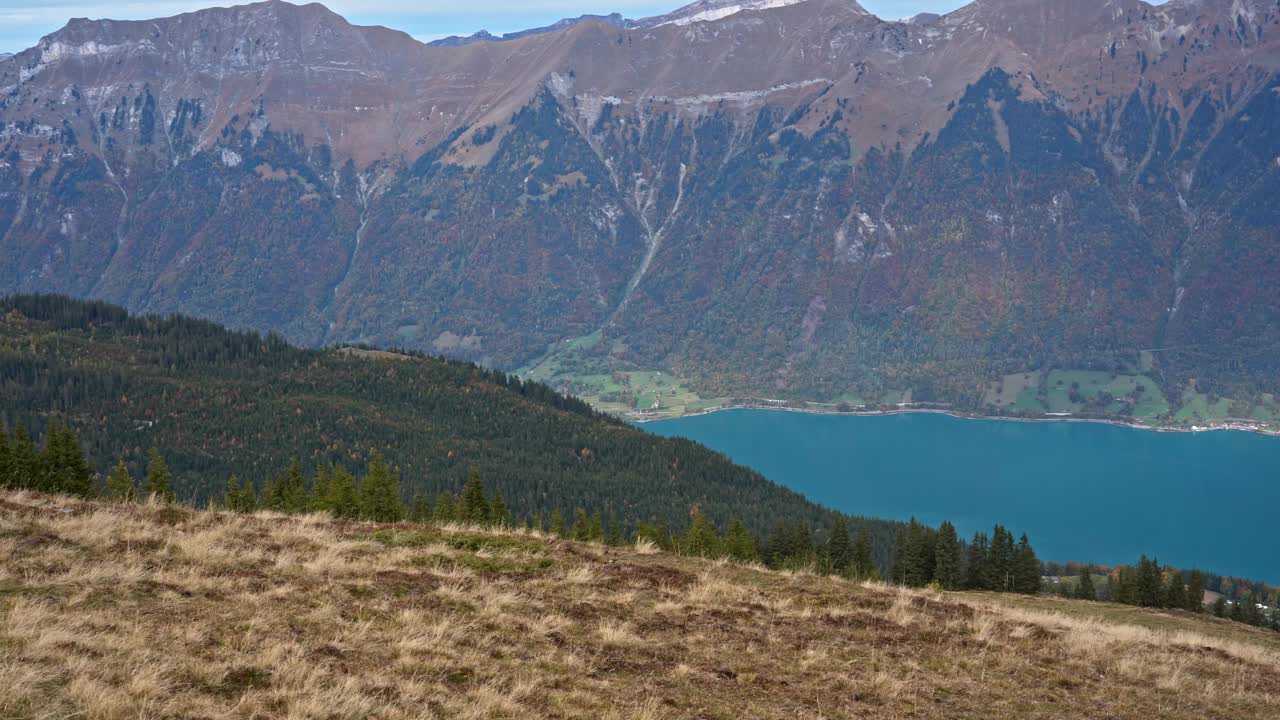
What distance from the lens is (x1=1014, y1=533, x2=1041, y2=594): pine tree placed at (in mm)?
67938

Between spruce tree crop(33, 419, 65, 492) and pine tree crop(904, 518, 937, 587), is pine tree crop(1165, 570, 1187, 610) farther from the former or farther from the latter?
spruce tree crop(33, 419, 65, 492)

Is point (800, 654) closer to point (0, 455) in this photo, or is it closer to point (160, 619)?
point (160, 619)

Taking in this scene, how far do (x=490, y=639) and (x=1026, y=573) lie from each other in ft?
204

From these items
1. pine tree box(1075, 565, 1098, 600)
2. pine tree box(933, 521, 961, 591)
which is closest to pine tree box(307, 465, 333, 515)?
pine tree box(933, 521, 961, 591)

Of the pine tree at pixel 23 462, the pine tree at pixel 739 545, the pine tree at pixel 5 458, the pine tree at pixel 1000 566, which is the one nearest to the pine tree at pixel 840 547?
the pine tree at pixel 739 545

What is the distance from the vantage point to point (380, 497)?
61656 mm

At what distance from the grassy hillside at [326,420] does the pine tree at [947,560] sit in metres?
53.5

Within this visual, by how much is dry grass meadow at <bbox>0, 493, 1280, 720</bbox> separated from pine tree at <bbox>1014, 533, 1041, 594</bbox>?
48.2m

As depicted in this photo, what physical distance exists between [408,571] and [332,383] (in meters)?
151

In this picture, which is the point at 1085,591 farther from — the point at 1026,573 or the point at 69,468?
the point at 69,468

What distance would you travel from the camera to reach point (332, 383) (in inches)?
6388

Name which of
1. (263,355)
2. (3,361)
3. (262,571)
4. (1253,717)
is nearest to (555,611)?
(262,571)

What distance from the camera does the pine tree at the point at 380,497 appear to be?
59.5 metres

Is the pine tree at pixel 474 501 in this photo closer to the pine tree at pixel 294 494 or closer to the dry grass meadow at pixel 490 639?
the pine tree at pixel 294 494
